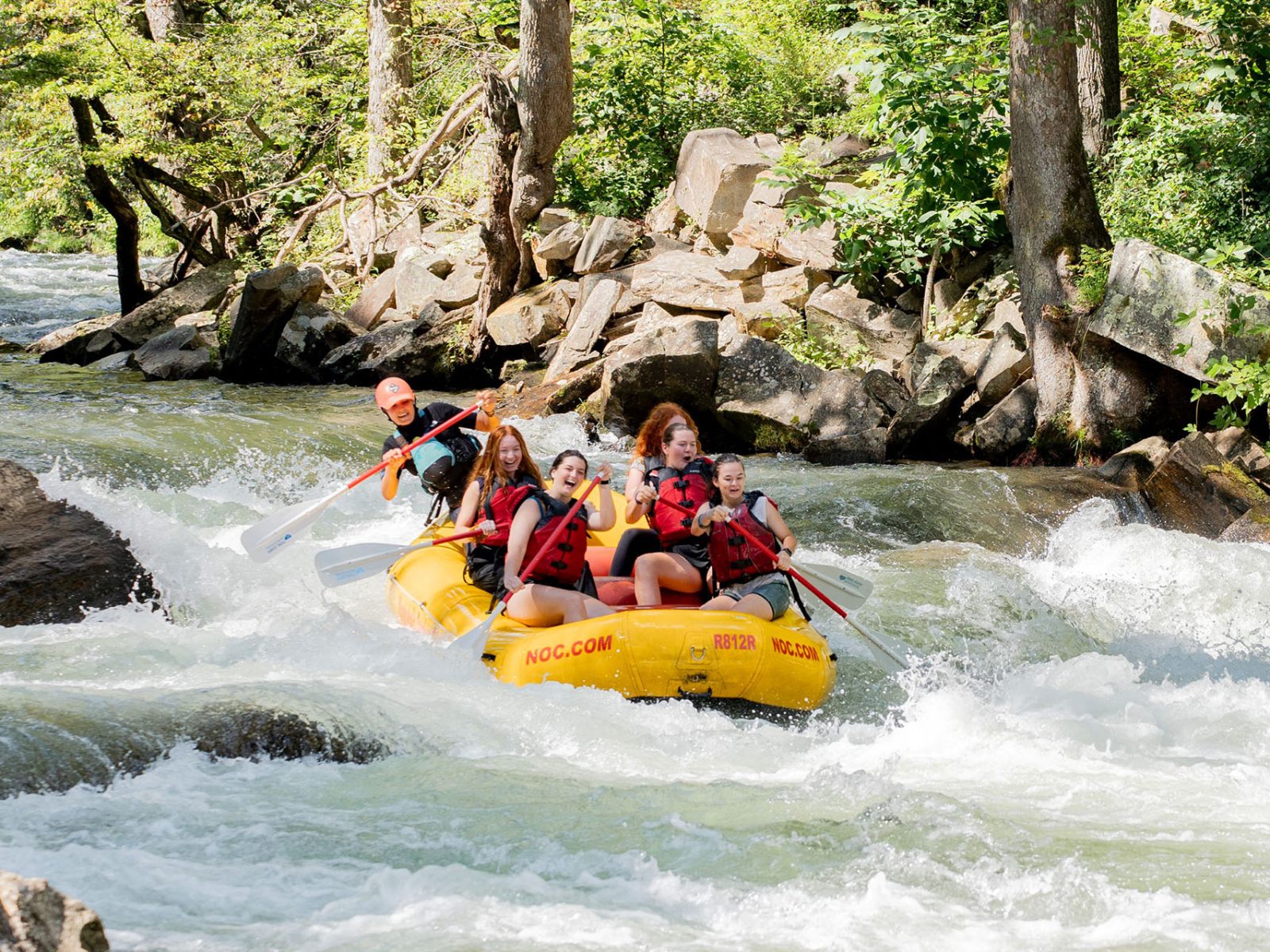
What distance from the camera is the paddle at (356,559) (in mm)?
5684

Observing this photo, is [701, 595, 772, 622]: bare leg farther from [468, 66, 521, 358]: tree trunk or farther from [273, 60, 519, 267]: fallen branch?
[273, 60, 519, 267]: fallen branch

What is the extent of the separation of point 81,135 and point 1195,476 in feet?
39.0

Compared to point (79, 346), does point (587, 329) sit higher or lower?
higher

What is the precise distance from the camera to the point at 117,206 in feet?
47.4

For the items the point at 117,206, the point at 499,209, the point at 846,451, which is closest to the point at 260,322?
the point at 499,209

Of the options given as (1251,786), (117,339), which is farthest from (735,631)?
(117,339)

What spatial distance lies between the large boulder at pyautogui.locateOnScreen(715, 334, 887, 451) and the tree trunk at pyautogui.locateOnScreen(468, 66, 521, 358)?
143 inches

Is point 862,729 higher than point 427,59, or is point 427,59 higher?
point 427,59

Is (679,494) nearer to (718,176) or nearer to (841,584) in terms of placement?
(841,584)

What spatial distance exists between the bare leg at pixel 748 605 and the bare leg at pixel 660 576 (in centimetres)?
30

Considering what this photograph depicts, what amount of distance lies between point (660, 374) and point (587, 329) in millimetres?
2075

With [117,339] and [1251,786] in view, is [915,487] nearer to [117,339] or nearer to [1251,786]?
[1251,786]

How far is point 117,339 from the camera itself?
14141 millimetres

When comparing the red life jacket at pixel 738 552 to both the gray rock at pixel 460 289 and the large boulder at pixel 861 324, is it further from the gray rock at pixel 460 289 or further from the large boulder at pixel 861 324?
the gray rock at pixel 460 289
